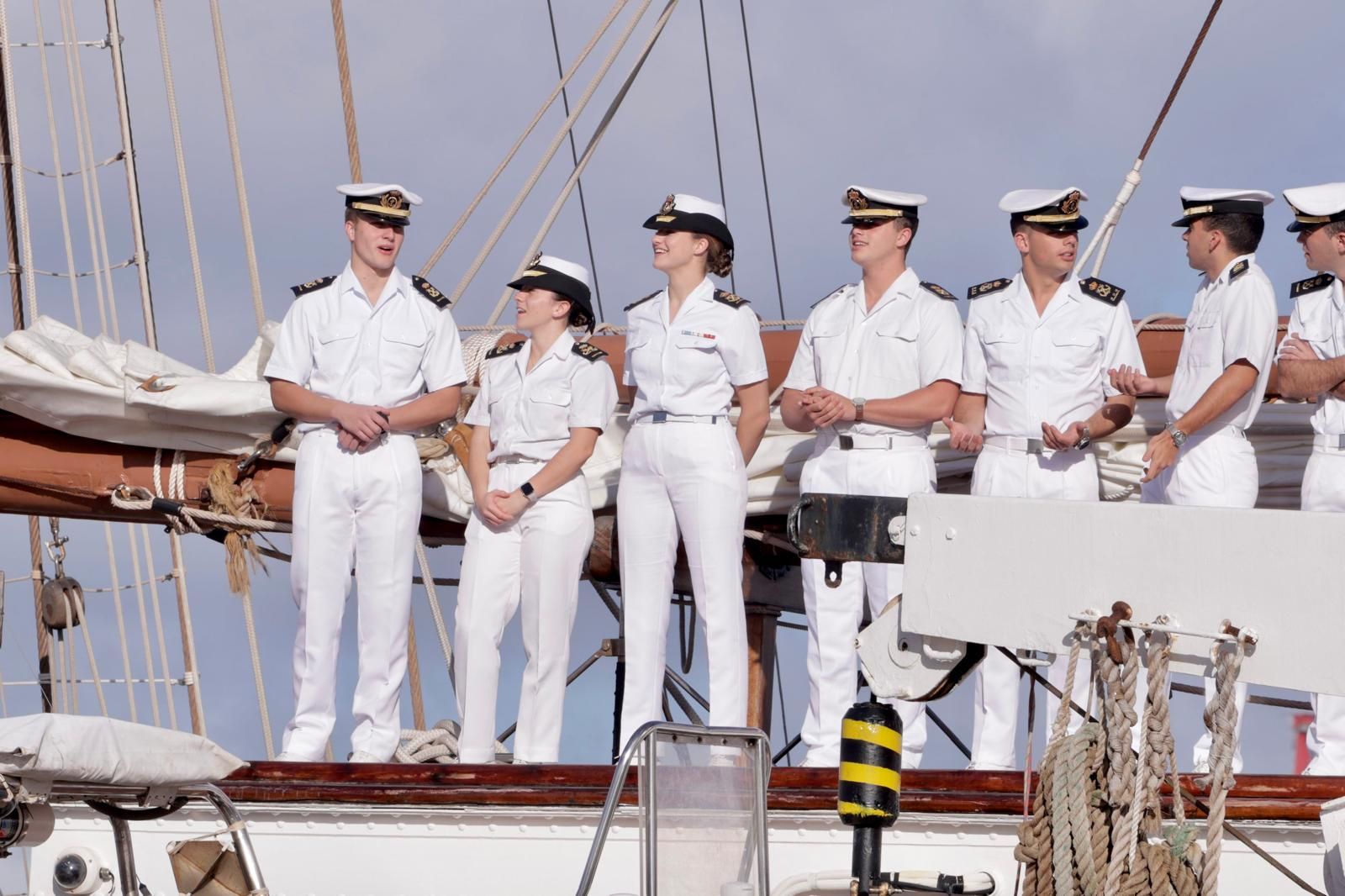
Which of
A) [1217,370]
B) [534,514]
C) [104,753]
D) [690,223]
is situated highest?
[690,223]

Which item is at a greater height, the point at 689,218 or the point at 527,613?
the point at 689,218

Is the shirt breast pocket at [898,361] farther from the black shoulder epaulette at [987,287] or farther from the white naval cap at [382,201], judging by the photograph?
the white naval cap at [382,201]

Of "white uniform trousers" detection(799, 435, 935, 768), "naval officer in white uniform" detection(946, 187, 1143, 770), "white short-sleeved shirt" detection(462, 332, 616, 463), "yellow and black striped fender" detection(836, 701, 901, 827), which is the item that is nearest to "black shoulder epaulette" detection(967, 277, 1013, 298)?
"naval officer in white uniform" detection(946, 187, 1143, 770)

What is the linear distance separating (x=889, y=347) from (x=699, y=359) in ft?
2.01

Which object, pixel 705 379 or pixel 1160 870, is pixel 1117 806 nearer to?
pixel 1160 870

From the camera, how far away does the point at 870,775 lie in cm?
381

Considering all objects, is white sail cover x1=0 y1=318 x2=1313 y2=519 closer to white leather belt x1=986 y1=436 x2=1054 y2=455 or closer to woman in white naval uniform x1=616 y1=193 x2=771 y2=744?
white leather belt x1=986 y1=436 x2=1054 y2=455

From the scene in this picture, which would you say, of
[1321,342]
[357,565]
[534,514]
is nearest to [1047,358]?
[1321,342]

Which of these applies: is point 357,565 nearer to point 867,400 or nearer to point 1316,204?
point 867,400

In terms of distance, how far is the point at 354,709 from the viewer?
6227mm

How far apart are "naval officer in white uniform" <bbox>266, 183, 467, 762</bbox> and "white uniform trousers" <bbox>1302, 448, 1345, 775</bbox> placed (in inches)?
108

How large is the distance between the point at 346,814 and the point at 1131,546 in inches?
118

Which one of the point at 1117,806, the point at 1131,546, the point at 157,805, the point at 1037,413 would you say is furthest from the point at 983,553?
the point at 1037,413

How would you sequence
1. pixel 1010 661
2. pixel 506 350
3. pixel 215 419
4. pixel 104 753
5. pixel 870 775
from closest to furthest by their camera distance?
pixel 870 775
pixel 104 753
pixel 1010 661
pixel 506 350
pixel 215 419
